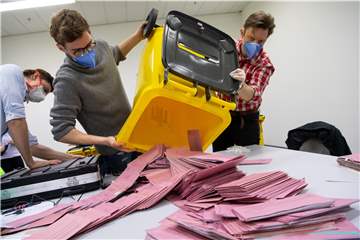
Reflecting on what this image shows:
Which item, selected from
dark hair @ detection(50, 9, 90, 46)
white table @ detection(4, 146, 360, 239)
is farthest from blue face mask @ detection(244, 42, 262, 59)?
dark hair @ detection(50, 9, 90, 46)

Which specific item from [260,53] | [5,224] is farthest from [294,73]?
[5,224]

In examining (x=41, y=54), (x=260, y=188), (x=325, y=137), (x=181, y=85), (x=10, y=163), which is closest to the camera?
(x=260, y=188)

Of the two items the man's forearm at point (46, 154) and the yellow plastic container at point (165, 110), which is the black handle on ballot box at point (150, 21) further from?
the man's forearm at point (46, 154)

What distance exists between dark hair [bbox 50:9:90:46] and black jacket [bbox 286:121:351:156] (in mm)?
→ 1466

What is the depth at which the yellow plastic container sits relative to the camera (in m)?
0.88

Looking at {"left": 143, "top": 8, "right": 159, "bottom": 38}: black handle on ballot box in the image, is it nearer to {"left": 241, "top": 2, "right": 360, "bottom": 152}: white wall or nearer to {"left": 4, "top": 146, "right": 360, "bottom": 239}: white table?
{"left": 4, "top": 146, "right": 360, "bottom": 239}: white table

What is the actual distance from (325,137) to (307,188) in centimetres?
118

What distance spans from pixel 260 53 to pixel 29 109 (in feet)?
13.3

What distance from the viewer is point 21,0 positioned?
2.99 m

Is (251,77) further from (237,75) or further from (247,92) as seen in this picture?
(237,75)


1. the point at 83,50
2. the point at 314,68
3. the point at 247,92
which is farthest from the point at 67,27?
the point at 314,68

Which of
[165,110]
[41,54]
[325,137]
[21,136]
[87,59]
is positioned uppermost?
[41,54]

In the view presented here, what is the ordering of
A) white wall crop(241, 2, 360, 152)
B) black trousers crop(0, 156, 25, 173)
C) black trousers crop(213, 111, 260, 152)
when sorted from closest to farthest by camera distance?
black trousers crop(213, 111, 260, 152) → black trousers crop(0, 156, 25, 173) → white wall crop(241, 2, 360, 152)

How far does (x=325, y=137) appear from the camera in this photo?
1714 mm
